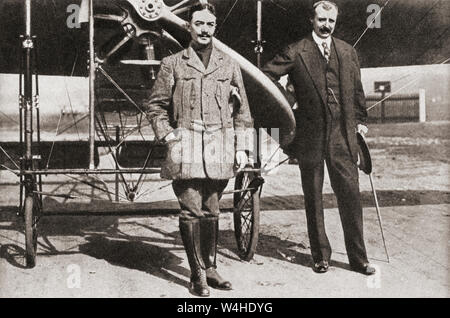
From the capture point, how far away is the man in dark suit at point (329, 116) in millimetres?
4645

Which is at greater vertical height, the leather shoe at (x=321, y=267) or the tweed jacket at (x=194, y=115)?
the tweed jacket at (x=194, y=115)

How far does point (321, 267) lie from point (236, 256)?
40.4 inches

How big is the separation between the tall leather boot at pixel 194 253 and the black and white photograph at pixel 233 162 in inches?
0.5

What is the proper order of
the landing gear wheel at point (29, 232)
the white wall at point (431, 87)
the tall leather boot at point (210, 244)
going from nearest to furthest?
the tall leather boot at point (210, 244), the landing gear wheel at point (29, 232), the white wall at point (431, 87)

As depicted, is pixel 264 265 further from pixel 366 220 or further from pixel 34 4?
pixel 34 4

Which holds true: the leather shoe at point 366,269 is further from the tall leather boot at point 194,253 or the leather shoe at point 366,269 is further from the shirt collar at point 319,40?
the shirt collar at point 319,40

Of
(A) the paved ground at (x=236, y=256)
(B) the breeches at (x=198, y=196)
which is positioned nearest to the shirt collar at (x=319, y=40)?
(B) the breeches at (x=198, y=196)

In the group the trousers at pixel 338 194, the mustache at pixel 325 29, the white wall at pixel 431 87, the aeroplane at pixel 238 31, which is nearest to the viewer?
the mustache at pixel 325 29

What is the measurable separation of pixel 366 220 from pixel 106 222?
333 centimetres

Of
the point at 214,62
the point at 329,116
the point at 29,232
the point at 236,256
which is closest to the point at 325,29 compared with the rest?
the point at 329,116

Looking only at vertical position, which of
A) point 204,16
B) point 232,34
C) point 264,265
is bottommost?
point 264,265

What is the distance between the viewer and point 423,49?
7.61 m

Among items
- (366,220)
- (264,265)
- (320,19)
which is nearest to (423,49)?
(366,220)

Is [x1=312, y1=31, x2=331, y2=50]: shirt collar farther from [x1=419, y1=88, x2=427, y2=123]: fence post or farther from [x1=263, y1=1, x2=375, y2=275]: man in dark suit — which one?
[x1=419, y1=88, x2=427, y2=123]: fence post
